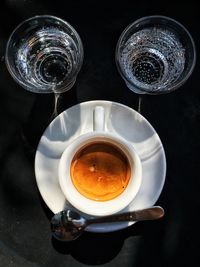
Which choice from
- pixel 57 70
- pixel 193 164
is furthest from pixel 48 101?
pixel 193 164

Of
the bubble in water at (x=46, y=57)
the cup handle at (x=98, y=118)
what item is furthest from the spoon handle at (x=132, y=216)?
the bubble in water at (x=46, y=57)

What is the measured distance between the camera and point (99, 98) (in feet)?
4.03

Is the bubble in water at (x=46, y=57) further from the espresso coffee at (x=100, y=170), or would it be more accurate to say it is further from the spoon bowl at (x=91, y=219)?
the spoon bowl at (x=91, y=219)

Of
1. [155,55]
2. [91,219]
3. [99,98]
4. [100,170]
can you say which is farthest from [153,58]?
[91,219]

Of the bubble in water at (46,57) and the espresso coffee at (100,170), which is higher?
the bubble in water at (46,57)

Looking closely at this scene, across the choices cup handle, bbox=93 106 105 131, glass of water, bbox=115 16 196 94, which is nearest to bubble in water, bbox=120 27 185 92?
glass of water, bbox=115 16 196 94

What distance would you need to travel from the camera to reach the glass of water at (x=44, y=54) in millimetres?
1177

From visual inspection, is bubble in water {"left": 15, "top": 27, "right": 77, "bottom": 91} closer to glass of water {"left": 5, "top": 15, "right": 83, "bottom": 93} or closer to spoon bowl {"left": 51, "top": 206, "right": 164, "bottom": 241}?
glass of water {"left": 5, "top": 15, "right": 83, "bottom": 93}

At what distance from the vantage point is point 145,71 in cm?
125

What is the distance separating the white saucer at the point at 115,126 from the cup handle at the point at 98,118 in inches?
2.2

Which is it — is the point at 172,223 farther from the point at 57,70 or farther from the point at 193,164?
the point at 57,70

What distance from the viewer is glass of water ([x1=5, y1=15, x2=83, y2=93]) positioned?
118 cm

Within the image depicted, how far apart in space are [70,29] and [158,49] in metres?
0.21

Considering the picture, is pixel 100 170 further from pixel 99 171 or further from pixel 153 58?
pixel 153 58
